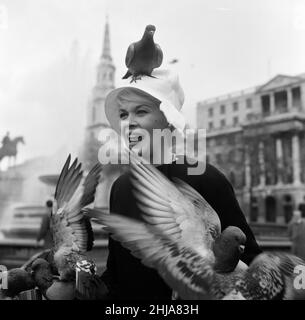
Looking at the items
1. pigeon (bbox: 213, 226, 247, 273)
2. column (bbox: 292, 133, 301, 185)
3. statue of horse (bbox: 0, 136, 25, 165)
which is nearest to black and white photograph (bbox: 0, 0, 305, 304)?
pigeon (bbox: 213, 226, 247, 273)

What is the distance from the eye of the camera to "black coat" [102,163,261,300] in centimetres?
124

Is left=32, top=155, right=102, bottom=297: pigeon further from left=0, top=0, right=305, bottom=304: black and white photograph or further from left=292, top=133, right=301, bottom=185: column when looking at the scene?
left=292, top=133, right=301, bottom=185: column

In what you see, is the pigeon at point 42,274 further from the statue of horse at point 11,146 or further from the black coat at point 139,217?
the statue of horse at point 11,146

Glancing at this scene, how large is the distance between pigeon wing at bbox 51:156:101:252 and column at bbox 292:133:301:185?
26547 mm

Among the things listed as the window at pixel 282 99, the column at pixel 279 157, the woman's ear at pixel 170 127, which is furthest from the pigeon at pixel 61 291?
the column at pixel 279 157

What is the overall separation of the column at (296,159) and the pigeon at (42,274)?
26606 millimetres

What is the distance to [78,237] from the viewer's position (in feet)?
4.64

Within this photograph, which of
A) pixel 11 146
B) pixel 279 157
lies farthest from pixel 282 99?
pixel 279 157

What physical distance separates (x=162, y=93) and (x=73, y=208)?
1.67 feet

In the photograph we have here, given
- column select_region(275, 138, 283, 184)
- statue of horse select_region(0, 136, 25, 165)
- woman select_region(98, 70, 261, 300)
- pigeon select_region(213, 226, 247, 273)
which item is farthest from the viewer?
column select_region(275, 138, 283, 184)

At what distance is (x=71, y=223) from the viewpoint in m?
1.44

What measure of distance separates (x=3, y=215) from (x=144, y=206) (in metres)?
16.7

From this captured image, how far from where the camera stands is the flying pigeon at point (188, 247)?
3.75 feet

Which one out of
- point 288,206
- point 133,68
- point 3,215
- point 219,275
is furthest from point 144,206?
point 288,206
